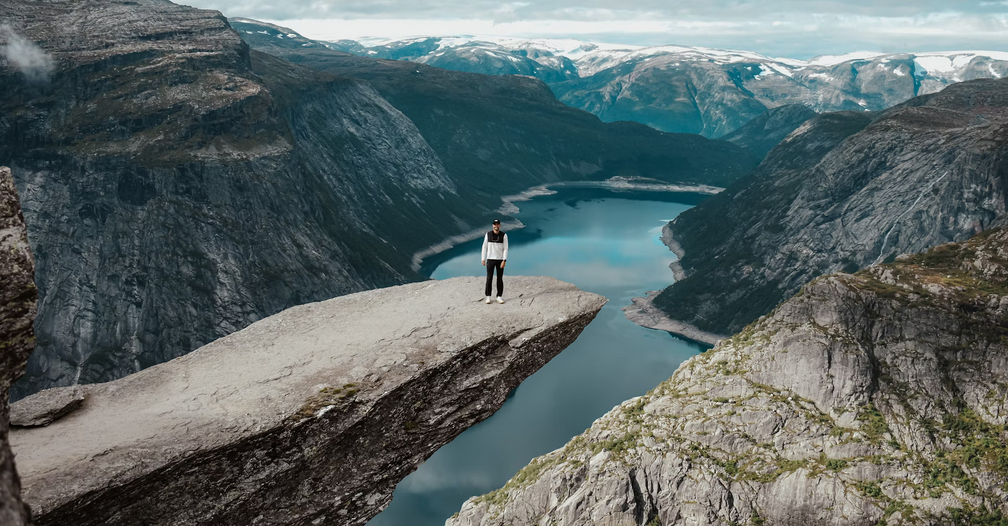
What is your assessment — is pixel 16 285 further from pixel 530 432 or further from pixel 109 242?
pixel 109 242

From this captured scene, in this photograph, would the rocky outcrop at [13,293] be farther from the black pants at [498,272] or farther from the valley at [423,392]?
the black pants at [498,272]

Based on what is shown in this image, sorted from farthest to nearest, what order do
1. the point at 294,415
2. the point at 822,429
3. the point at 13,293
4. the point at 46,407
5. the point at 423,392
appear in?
1. the point at 822,429
2. the point at 423,392
3. the point at 294,415
4. the point at 46,407
5. the point at 13,293

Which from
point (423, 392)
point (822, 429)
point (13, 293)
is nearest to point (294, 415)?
point (423, 392)

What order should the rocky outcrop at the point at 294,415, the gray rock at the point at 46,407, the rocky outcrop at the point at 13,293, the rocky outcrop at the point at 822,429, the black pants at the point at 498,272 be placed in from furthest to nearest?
the rocky outcrop at the point at 822,429 < the black pants at the point at 498,272 < the gray rock at the point at 46,407 < the rocky outcrop at the point at 294,415 < the rocky outcrop at the point at 13,293

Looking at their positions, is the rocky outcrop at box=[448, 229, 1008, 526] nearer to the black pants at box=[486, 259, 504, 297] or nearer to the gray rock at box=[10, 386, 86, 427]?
the black pants at box=[486, 259, 504, 297]

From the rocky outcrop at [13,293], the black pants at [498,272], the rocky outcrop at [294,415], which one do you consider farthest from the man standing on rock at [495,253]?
the rocky outcrop at [13,293]

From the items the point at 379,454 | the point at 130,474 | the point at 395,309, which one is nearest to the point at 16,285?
the point at 130,474

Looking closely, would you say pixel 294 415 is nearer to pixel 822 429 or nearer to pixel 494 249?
pixel 494 249

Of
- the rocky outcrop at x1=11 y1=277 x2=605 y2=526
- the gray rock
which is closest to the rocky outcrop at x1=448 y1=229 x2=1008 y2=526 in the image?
the rocky outcrop at x1=11 y1=277 x2=605 y2=526
